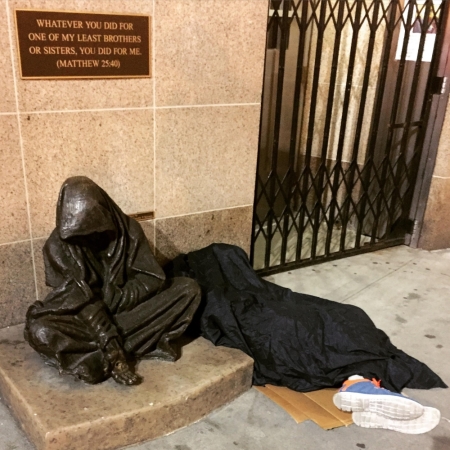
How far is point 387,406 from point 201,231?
1683mm

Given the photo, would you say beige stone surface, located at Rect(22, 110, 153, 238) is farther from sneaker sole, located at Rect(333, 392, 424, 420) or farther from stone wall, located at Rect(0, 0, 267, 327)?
sneaker sole, located at Rect(333, 392, 424, 420)

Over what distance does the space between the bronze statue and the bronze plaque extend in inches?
26.6

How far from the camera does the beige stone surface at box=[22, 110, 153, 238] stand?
9.34ft

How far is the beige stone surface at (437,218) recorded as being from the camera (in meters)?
4.69

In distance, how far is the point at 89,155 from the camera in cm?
301

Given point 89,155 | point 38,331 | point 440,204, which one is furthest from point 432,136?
point 38,331

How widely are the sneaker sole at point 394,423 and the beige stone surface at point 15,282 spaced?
197 cm

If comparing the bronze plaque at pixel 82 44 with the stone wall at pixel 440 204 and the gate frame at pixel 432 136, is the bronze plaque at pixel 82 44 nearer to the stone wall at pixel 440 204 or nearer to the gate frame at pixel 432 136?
the gate frame at pixel 432 136

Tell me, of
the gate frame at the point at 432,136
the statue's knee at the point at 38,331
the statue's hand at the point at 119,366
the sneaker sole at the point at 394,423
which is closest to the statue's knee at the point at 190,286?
the statue's hand at the point at 119,366

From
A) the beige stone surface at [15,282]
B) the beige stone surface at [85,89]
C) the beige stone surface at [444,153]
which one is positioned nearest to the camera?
the beige stone surface at [85,89]

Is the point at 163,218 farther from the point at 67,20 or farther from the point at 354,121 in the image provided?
the point at 354,121

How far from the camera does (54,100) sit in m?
2.81

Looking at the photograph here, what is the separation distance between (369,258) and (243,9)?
8.06 feet

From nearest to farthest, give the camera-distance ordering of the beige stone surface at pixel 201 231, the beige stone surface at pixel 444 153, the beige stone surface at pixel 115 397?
the beige stone surface at pixel 115 397
the beige stone surface at pixel 201 231
the beige stone surface at pixel 444 153
